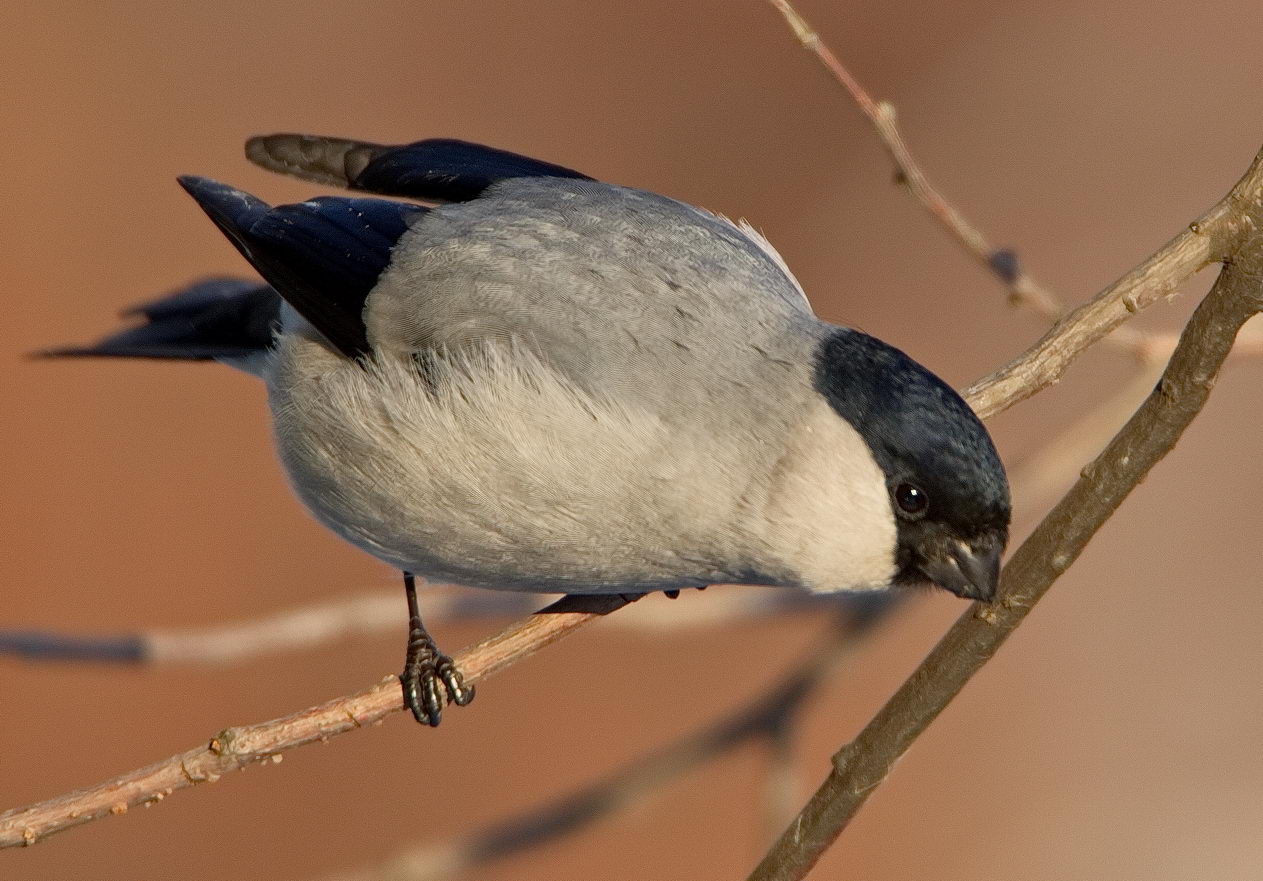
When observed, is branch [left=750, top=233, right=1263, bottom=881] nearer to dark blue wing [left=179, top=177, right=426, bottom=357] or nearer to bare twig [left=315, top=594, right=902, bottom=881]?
bare twig [left=315, top=594, right=902, bottom=881]

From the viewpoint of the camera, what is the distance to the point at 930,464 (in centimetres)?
268

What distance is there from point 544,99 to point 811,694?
416 cm

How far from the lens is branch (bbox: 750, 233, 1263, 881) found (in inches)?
98.8

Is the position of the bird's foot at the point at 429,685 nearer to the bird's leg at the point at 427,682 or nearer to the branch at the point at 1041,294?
the bird's leg at the point at 427,682

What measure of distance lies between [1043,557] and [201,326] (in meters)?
2.44

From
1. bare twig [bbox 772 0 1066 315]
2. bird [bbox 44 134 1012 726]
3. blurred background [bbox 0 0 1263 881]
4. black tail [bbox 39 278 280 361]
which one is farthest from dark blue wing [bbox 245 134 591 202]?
blurred background [bbox 0 0 1263 881]

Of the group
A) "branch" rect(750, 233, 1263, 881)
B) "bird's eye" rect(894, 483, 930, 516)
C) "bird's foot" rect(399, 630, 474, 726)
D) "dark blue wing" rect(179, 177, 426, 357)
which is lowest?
"branch" rect(750, 233, 1263, 881)

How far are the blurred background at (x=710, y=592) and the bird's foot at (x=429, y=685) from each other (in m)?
1.80

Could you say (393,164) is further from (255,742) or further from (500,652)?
(255,742)

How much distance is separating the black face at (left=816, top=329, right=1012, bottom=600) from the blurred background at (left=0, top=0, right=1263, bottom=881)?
2492mm

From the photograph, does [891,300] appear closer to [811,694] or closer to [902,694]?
[811,694]

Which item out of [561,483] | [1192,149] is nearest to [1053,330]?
[561,483]

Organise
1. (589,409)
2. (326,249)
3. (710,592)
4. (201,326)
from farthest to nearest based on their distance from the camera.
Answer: (710,592) < (201,326) < (326,249) < (589,409)

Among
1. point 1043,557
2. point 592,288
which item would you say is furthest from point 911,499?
point 592,288
